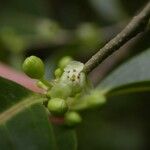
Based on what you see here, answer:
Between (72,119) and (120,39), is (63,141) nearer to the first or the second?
(72,119)

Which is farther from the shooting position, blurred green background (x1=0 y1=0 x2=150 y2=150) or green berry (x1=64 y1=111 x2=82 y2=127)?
blurred green background (x1=0 y1=0 x2=150 y2=150)

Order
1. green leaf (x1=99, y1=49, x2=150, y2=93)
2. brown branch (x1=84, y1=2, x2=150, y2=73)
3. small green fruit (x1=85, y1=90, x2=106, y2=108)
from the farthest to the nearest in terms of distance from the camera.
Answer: green leaf (x1=99, y1=49, x2=150, y2=93), small green fruit (x1=85, y1=90, x2=106, y2=108), brown branch (x1=84, y1=2, x2=150, y2=73)

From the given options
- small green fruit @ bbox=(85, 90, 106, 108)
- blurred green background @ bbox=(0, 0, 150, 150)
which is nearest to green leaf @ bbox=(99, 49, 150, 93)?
small green fruit @ bbox=(85, 90, 106, 108)

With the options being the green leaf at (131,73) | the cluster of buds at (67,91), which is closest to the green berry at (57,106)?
the cluster of buds at (67,91)

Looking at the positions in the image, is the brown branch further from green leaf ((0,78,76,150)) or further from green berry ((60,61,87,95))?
green leaf ((0,78,76,150))

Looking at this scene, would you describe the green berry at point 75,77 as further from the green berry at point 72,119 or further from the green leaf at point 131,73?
the green leaf at point 131,73

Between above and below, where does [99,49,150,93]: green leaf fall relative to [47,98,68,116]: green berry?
above

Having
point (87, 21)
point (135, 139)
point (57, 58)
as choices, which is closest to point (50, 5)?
point (87, 21)
